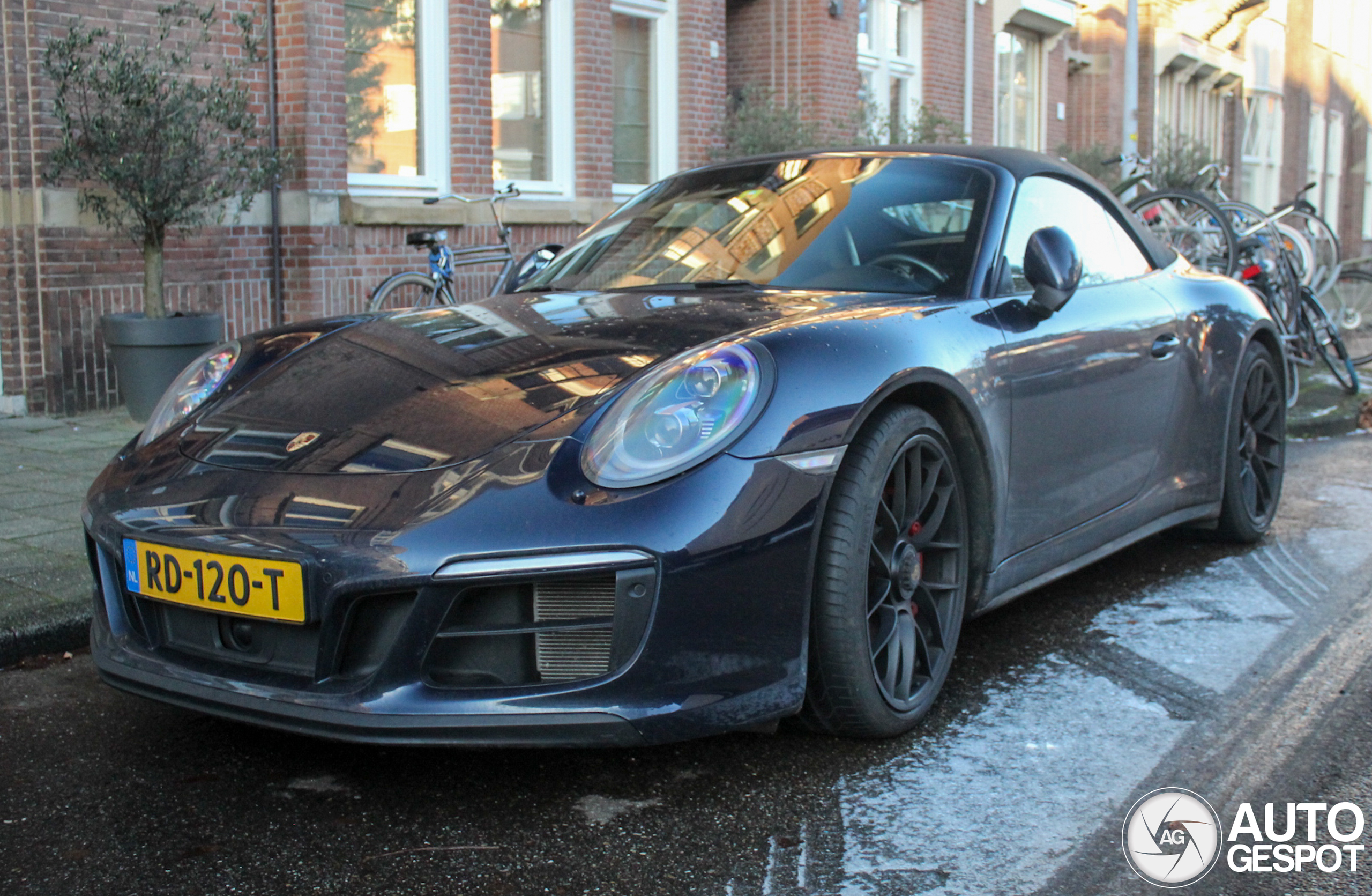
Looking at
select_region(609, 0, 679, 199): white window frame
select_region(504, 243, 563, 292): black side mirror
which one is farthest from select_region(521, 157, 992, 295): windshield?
select_region(609, 0, 679, 199): white window frame

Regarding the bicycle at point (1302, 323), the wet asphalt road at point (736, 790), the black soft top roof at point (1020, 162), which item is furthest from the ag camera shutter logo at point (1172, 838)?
the bicycle at point (1302, 323)

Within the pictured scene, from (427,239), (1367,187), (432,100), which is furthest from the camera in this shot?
(1367,187)

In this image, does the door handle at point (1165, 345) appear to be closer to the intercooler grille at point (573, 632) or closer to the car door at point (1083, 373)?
the car door at point (1083, 373)

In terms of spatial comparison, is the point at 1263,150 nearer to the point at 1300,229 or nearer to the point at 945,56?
the point at 945,56

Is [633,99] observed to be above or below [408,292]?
above

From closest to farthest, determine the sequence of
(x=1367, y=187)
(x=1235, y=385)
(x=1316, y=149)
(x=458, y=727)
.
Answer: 1. (x=458, y=727)
2. (x=1235, y=385)
3. (x=1316, y=149)
4. (x=1367, y=187)

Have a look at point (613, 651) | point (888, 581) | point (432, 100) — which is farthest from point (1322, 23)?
point (613, 651)

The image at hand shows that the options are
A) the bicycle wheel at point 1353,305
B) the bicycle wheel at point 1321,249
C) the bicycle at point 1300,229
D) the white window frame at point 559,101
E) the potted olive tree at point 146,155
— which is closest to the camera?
the potted olive tree at point 146,155

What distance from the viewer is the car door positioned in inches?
138

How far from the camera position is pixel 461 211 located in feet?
33.7

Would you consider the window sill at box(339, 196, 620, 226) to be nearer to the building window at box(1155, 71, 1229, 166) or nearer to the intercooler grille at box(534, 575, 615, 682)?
the intercooler grille at box(534, 575, 615, 682)

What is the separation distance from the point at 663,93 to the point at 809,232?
30.8ft

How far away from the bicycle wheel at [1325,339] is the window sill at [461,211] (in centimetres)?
483

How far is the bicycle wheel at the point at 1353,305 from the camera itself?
1196 cm
